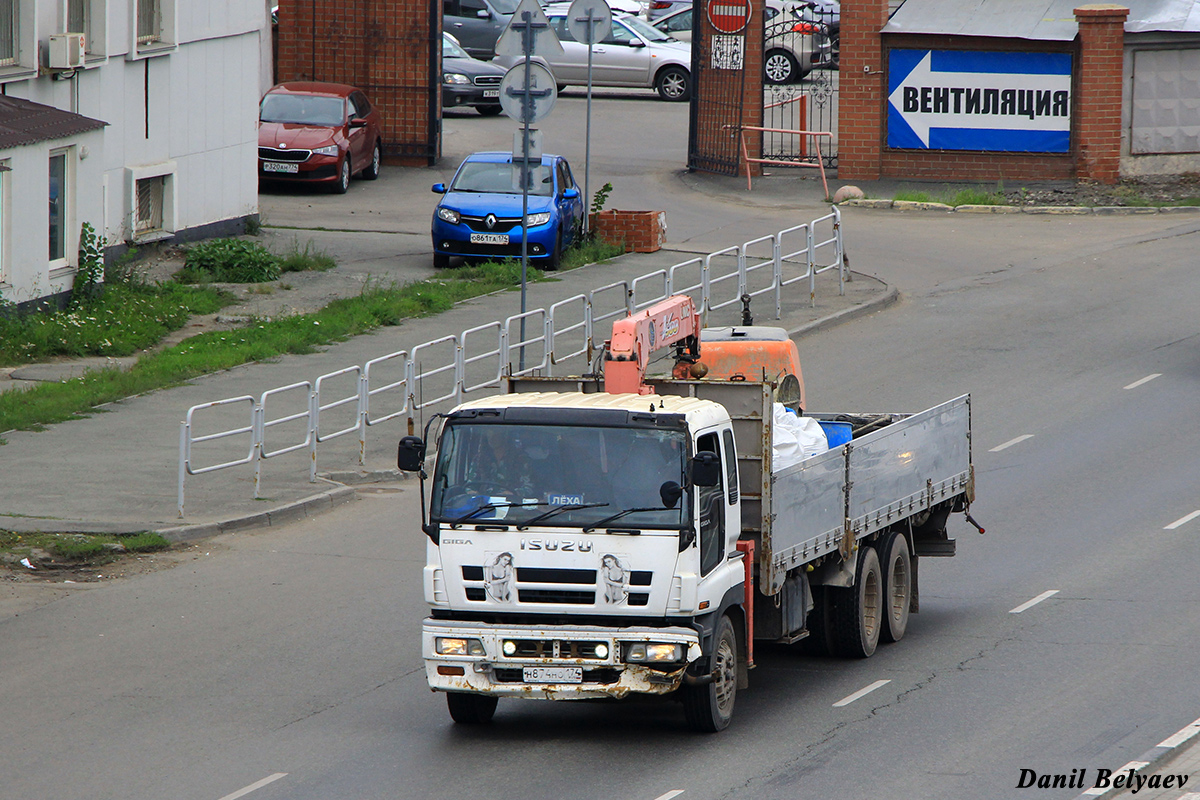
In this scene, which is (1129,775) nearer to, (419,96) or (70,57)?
(70,57)

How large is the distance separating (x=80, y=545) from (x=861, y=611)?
653cm

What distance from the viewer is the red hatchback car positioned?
32.7 meters

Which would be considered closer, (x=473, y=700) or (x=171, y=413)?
(x=473, y=700)

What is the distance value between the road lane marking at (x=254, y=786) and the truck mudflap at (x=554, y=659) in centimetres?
103

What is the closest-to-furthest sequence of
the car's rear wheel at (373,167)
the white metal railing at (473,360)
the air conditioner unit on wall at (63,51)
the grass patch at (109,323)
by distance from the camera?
1. the white metal railing at (473,360)
2. the grass patch at (109,323)
3. the air conditioner unit on wall at (63,51)
4. the car's rear wheel at (373,167)

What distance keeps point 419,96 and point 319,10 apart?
317 cm

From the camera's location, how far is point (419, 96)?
119 feet

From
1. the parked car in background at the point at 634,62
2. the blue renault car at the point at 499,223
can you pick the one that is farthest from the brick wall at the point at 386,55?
the blue renault car at the point at 499,223

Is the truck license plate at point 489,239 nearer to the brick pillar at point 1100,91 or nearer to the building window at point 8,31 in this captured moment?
the building window at point 8,31

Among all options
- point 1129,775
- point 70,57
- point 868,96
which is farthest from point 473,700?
point 868,96

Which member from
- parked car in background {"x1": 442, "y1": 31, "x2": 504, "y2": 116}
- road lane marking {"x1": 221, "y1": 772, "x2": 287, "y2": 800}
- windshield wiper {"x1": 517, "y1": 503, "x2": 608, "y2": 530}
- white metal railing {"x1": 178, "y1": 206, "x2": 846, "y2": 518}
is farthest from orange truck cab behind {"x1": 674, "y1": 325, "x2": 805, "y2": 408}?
parked car in background {"x1": 442, "y1": 31, "x2": 504, "y2": 116}

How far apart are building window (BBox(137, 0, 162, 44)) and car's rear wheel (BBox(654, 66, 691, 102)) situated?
19489 millimetres

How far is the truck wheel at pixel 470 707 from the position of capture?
10695 mm

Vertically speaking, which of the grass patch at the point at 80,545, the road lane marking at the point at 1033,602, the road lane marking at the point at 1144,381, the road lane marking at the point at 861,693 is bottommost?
the road lane marking at the point at 861,693
